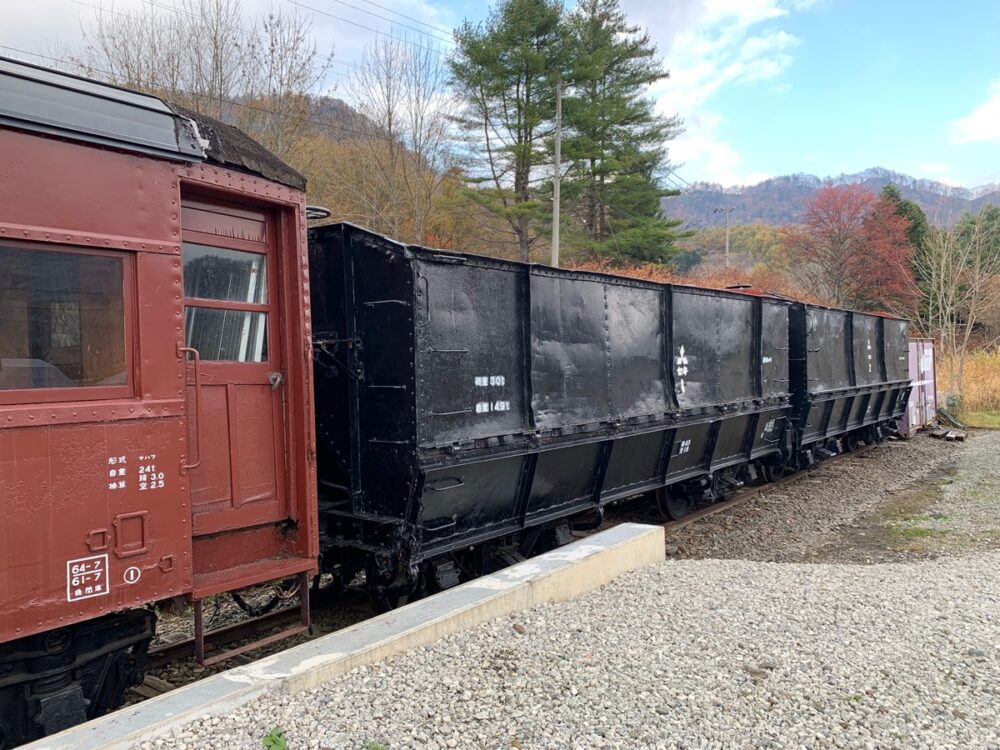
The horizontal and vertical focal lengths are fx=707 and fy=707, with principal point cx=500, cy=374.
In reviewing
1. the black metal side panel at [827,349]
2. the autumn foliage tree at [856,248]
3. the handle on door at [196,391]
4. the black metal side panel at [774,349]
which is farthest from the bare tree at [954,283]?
the handle on door at [196,391]

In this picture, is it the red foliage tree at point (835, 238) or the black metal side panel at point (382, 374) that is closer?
the black metal side panel at point (382, 374)

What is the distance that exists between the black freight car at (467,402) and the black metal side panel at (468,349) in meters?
0.01

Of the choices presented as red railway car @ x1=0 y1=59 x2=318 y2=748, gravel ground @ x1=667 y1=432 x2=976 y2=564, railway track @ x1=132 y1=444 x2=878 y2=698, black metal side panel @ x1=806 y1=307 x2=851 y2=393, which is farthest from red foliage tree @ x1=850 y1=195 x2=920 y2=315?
red railway car @ x1=0 y1=59 x2=318 y2=748

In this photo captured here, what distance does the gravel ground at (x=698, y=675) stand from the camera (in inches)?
132

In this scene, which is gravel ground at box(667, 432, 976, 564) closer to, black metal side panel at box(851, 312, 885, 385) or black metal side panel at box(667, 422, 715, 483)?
Result: black metal side panel at box(667, 422, 715, 483)

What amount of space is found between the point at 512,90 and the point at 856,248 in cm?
2596

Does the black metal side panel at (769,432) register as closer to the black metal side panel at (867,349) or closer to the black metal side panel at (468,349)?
the black metal side panel at (867,349)

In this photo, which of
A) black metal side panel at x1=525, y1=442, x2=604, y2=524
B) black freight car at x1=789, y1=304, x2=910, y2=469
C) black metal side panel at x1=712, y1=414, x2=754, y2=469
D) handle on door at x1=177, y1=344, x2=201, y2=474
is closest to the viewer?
handle on door at x1=177, y1=344, x2=201, y2=474

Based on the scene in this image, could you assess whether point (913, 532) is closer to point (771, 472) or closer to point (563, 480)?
point (771, 472)

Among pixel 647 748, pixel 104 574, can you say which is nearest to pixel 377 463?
pixel 104 574

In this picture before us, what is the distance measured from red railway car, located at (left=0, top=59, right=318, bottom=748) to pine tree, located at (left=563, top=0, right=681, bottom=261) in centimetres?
2268

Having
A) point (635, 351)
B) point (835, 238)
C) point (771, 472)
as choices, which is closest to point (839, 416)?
point (771, 472)

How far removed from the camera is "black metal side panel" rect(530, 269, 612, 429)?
6.70 meters

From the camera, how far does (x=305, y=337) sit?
4719 millimetres
